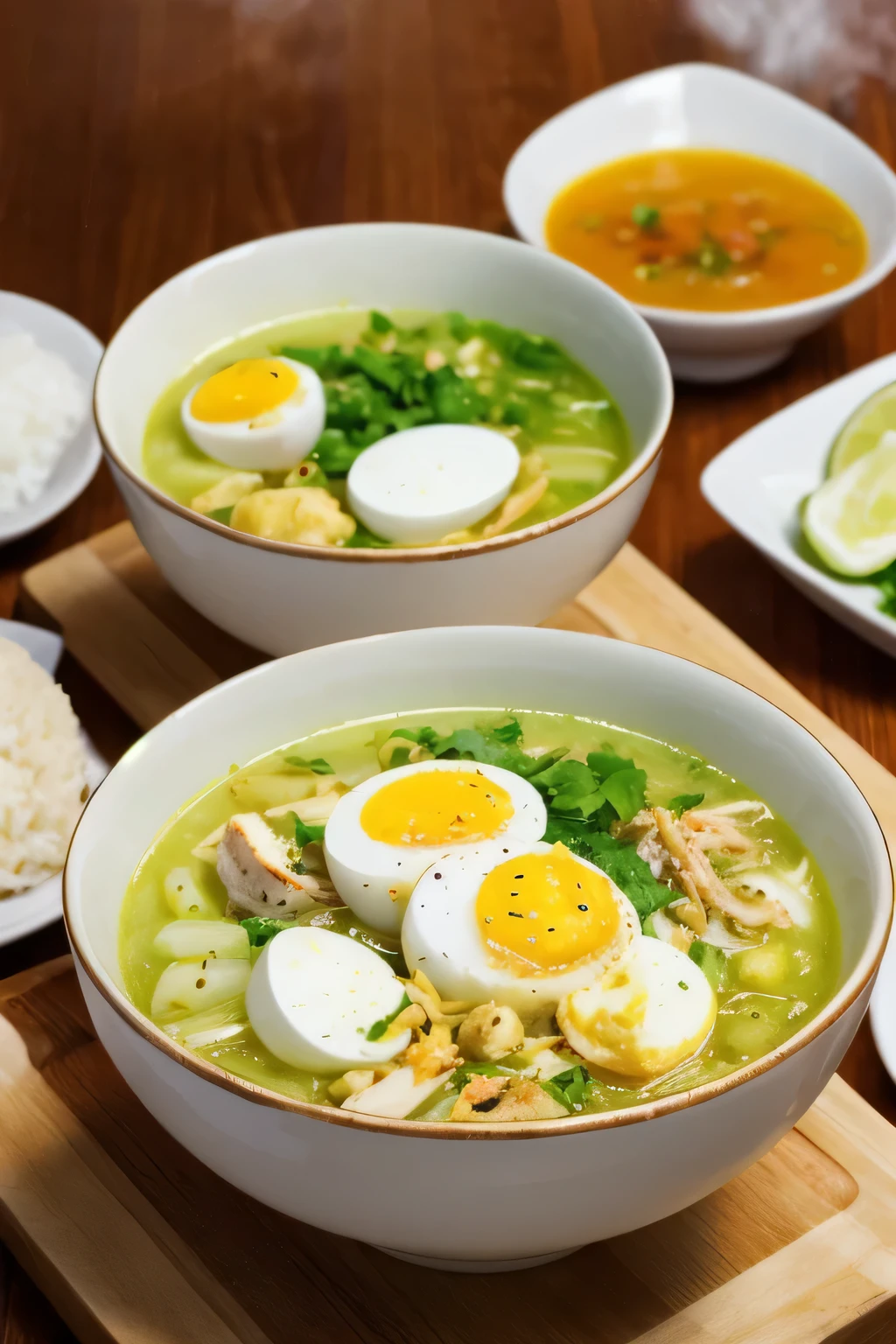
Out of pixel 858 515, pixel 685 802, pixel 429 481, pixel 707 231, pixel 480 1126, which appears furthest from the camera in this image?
pixel 707 231

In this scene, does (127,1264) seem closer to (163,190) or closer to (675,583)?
(675,583)

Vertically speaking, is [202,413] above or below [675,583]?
above

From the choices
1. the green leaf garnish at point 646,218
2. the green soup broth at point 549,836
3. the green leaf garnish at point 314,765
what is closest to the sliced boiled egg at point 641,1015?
the green soup broth at point 549,836

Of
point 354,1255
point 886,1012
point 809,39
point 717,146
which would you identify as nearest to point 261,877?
point 354,1255

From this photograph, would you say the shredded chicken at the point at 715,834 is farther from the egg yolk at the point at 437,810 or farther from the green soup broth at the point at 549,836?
the egg yolk at the point at 437,810

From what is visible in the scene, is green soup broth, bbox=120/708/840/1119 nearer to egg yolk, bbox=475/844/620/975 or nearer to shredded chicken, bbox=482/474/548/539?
egg yolk, bbox=475/844/620/975

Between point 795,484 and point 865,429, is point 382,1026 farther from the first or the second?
point 865,429

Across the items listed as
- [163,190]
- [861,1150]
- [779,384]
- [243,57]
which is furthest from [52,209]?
[861,1150]
